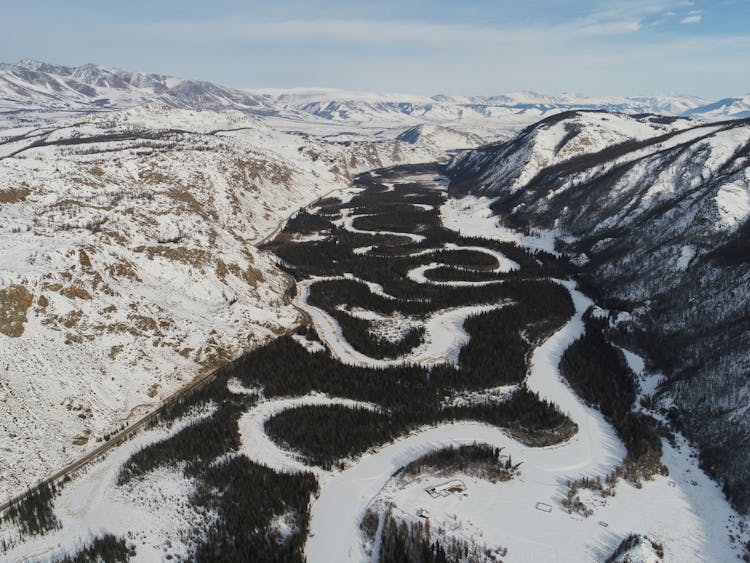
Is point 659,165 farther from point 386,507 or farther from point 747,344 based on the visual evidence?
point 386,507

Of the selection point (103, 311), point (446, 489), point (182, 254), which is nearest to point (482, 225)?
point (182, 254)

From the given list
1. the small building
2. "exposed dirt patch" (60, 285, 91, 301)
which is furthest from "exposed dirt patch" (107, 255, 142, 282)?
the small building

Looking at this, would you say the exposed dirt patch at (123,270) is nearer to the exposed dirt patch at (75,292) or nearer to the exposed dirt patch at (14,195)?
the exposed dirt patch at (75,292)

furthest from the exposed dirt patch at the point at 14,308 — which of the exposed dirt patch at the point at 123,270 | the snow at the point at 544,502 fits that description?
the snow at the point at 544,502

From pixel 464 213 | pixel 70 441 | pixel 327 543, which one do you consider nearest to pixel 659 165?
pixel 464 213

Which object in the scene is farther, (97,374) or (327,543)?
(97,374)

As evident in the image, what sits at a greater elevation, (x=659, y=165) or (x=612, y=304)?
(x=659, y=165)

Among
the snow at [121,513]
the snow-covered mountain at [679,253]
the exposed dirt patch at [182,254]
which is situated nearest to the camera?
the snow at [121,513]
